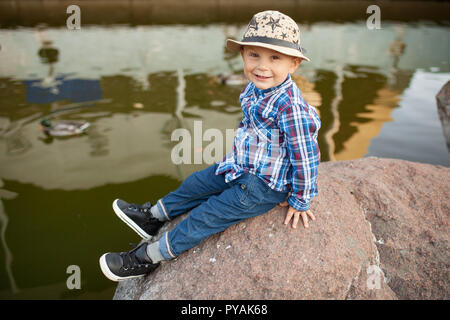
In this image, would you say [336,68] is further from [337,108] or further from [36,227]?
[36,227]

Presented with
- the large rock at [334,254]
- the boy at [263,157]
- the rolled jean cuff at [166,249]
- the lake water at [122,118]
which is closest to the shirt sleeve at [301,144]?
the boy at [263,157]

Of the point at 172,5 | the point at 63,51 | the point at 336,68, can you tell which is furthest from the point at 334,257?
the point at 172,5

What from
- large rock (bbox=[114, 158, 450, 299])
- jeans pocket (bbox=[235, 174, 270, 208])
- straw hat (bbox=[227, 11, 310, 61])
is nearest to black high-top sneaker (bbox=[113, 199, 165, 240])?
large rock (bbox=[114, 158, 450, 299])

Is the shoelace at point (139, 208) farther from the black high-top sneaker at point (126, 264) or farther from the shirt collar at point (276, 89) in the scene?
the shirt collar at point (276, 89)

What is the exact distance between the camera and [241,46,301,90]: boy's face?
1.87 metres

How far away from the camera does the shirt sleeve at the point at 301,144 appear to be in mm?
1873

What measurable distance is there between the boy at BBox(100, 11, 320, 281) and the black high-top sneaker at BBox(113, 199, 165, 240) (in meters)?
0.28

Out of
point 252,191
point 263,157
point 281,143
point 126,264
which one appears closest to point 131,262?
point 126,264

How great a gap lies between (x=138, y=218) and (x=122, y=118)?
139 inches

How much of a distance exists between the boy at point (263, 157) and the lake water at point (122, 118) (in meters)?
0.99

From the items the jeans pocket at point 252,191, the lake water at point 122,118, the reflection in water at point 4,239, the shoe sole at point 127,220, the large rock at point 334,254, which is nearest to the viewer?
the large rock at point 334,254

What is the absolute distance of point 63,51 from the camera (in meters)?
9.38

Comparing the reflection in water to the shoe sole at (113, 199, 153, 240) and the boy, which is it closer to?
→ the shoe sole at (113, 199, 153, 240)
